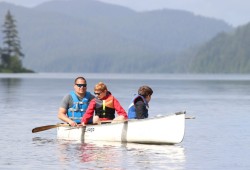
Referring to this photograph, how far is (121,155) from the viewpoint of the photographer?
25.0m

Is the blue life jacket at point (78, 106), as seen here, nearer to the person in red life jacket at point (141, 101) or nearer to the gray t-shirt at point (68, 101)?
the gray t-shirt at point (68, 101)

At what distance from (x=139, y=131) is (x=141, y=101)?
3.51 ft

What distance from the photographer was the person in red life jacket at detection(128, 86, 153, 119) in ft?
89.9

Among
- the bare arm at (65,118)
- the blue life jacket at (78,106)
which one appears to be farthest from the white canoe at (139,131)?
the blue life jacket at (78,106)

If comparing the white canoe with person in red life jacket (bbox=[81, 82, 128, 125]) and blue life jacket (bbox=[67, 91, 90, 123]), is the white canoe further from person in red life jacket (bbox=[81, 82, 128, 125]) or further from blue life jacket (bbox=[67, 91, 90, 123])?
blue life jacket (bbox=[67, 91, 90, 123])

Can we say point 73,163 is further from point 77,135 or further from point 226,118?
point 226,118

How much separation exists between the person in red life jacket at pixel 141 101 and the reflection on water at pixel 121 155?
1045 millimetres

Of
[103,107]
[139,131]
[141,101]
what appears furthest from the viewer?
[103,107]

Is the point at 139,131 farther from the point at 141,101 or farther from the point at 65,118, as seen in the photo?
the point at 65,118

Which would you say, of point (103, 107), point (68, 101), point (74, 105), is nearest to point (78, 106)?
point (74, 105)

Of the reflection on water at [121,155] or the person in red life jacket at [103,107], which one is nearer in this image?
the reflection on water at [121,155]

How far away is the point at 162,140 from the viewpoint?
27.7m

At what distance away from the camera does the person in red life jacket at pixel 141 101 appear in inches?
1078

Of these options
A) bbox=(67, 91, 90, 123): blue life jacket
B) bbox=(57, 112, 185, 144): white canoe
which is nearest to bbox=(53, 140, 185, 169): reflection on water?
bbox=(57, 112, 185, 144): white canoe
